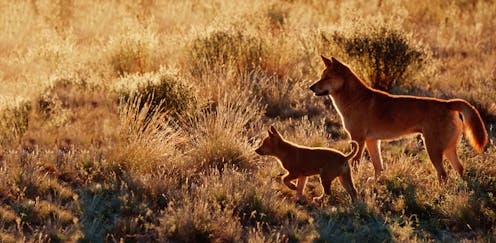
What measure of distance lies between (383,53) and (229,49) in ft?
8.50

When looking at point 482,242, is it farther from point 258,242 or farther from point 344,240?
point 258,242

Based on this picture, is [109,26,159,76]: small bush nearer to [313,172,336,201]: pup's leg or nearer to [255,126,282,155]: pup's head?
[255,126,282,155]: pup's head

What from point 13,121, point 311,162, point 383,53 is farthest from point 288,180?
point 383,53

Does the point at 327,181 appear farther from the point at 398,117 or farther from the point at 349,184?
the point at 398,117

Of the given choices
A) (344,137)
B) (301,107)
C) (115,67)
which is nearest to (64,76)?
(115,67)

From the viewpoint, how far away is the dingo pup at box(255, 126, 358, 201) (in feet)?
27.2

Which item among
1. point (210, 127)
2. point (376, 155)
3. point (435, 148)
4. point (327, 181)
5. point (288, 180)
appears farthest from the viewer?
point (210, 127)

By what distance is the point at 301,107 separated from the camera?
12.5 meters

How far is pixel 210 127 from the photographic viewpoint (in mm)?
9875

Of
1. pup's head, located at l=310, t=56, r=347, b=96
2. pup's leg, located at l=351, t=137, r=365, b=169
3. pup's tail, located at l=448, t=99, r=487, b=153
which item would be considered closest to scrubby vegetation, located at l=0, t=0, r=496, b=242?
pup's leg, located at l=351, t=137, r=365, b=169

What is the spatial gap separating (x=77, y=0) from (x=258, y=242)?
15312 mm

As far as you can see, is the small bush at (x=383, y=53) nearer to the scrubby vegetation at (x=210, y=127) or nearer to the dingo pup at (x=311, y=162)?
the scrubby vegetation at (x=210, y=127)

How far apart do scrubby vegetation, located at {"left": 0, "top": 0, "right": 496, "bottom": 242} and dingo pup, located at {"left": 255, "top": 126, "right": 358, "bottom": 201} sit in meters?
0.24

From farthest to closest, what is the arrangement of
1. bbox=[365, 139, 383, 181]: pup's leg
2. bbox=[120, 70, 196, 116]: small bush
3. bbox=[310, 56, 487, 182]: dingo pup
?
bbox=[120, 70, 196, 116]: small bush
bbox=[365, 139, 383, 181]: pup's leg
bbox=[310, 56, 487, 182]: dingo pup
